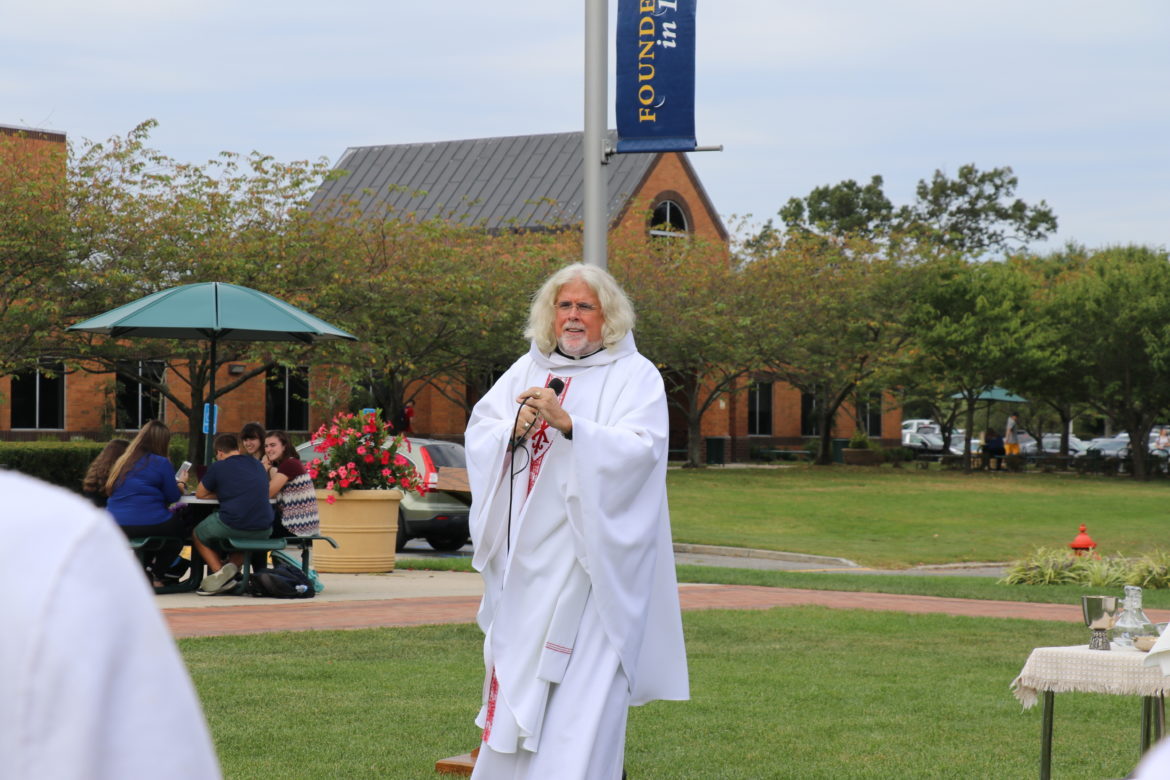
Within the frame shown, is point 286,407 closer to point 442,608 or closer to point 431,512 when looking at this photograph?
point 431,512

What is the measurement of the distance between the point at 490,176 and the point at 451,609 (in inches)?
1621

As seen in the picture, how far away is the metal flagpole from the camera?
824cm

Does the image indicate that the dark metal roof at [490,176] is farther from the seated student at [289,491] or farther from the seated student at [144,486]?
the seated student at [144,486]

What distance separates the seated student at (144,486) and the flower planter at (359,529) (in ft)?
10.1

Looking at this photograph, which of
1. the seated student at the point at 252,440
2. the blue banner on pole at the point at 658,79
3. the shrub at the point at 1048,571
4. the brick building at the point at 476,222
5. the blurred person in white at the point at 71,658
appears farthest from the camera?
the brick building at the point at 476,222

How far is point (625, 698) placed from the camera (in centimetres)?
520

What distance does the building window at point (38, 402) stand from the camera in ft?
132

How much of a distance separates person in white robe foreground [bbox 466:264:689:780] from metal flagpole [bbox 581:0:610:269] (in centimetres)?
260

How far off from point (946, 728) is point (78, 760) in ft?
24.5

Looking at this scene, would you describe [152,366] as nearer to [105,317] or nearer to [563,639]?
[105,317]

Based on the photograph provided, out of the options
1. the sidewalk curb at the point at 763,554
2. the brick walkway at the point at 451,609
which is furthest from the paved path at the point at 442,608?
the sidewalk curb at the point at 763,554

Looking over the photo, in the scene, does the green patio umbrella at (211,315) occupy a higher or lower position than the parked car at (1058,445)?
higher

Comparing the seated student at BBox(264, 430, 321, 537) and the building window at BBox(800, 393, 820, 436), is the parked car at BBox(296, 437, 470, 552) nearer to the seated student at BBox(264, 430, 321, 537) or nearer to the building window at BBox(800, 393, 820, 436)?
the seated student at BBox(264, 430, 321, 537)

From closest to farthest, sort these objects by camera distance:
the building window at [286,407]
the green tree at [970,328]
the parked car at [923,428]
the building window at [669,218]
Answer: the green tree at [970,328], the building window at [286,407], the building window at [669,218], the parked car at [923,428]
